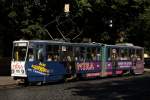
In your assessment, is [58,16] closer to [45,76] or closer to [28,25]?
[28,25]

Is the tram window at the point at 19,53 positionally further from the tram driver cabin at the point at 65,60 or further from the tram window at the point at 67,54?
the tram window at the point at 67,54

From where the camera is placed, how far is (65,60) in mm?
30891

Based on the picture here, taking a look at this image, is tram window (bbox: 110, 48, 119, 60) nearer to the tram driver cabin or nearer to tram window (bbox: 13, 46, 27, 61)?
the tram driver cabin

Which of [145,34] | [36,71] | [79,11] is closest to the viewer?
[36,71]

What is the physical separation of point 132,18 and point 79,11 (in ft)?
28.7

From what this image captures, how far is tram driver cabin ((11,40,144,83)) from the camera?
27953mm

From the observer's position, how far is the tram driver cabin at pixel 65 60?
1101 inches

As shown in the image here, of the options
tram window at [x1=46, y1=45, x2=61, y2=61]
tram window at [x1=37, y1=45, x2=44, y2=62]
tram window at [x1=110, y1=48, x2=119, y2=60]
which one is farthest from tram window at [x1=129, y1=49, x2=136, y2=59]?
tram window at [x1=37, y1=45, x2=44, y2=62]

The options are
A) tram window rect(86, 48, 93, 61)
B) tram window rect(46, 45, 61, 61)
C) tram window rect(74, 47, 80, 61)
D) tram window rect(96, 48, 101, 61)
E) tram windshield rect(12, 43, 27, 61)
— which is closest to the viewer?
tram windshield rect(12, 43, 27, 61)

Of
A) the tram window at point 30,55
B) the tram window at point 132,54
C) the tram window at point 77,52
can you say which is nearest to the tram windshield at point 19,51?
the tram window at point 30,55

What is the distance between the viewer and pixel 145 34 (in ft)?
171

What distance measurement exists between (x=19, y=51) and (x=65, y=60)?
12.3 ft

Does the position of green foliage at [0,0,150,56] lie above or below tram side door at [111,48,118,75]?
above

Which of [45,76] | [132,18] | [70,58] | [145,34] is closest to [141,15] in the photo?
[132,18]
